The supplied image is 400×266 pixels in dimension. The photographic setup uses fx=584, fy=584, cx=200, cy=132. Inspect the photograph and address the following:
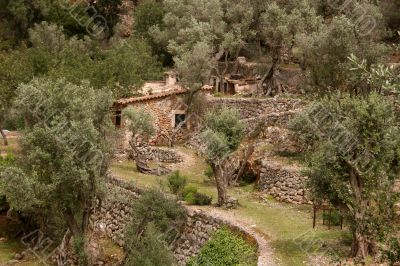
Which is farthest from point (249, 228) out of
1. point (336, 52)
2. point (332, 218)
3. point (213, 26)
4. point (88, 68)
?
point (213, 26)

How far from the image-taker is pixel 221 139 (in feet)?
79.4

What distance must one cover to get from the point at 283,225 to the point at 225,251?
8.54 feet

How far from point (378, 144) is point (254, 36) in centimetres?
2963

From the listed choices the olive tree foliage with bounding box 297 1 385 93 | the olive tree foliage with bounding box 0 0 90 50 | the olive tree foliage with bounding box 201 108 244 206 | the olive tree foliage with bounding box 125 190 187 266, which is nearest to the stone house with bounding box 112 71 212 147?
the olive tree foliage with bounding box 297 1 385 93

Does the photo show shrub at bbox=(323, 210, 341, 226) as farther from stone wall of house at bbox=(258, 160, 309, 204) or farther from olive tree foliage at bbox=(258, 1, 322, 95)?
olive tree foliage at bbox=(258, 1, 322, 95)

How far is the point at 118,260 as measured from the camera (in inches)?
931

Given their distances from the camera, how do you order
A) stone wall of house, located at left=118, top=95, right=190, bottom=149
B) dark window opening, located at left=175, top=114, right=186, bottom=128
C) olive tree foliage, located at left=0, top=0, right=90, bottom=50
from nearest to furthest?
stone wall of house, located at left=118, top=95, right=190, bottom=149 < dark window opening, located at left=175, top=114, right=186, bottom=128 < olive tree foliage, located at left=0, top=0, right=90, bottom=50

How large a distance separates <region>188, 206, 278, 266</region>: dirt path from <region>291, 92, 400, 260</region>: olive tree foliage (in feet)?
7.80

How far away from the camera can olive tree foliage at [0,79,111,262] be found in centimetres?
1969

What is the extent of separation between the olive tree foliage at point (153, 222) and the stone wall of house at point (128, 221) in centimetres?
43

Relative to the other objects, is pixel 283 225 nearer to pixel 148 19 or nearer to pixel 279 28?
pixel 279 28

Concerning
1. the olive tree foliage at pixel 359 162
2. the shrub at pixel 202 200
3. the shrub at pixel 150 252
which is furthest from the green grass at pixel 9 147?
the olive tree foliage at pixel 359 162

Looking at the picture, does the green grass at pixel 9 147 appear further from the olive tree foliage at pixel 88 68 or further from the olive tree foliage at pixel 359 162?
the olive tree foliage at pixel 359 162

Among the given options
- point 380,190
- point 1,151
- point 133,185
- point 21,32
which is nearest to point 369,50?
point 133,185
